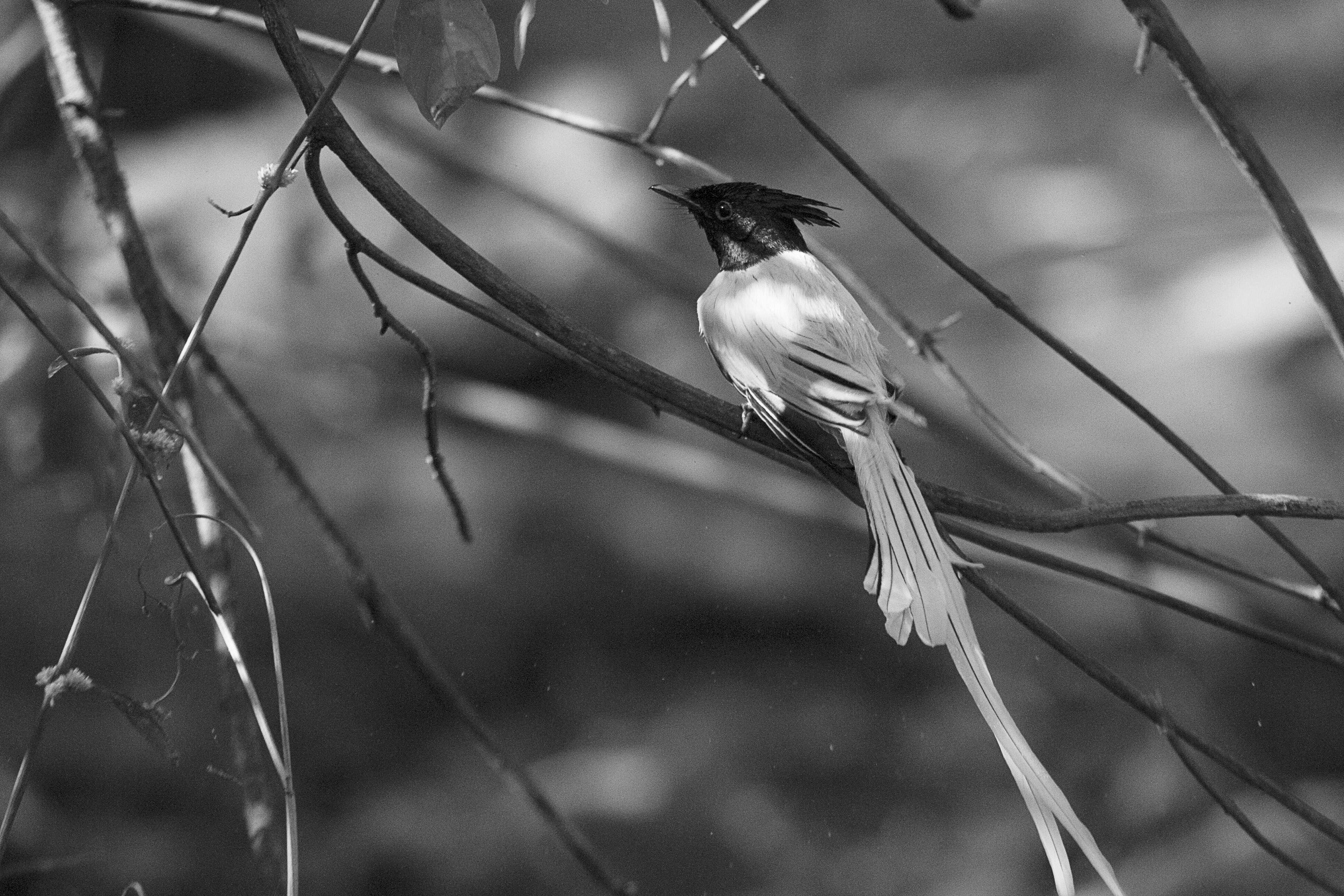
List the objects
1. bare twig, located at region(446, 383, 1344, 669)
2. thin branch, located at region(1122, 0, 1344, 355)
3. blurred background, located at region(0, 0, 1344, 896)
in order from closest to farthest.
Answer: thin branch, located at region(1122, 0, 1344, 355) < bare twig, located at region(446, 383, 1344, 669) < blurred background, located at region(0, 0, 1344, 896)

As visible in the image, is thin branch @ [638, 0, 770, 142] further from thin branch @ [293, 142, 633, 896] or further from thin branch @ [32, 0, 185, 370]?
thin branch @ [32, 0, 185, 370]

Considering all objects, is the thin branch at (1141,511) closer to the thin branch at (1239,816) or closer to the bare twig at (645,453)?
the thin branch at (1239,816)

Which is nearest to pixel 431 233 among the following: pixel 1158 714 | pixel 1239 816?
pixel 1158 714

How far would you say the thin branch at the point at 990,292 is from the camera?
1.65m

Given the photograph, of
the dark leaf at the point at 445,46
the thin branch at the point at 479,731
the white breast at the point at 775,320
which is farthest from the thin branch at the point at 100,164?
the white breast at the point at 775,320

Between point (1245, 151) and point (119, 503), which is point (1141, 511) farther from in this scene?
point (119, 503)

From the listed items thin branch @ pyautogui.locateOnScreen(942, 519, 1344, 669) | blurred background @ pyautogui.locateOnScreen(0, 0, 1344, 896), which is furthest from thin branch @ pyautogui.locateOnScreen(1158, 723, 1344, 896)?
blurred background @ pyautogui.locateOnScreen(0, 0, 1344, 896)

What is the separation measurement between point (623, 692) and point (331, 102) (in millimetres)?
3518

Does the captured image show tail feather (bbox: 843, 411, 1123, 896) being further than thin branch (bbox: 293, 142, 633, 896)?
No

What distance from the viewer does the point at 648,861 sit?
426cm

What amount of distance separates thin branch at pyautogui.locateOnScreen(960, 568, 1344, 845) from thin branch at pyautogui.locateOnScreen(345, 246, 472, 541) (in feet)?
2.36

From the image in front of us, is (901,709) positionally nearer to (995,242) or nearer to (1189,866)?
(1189,866)

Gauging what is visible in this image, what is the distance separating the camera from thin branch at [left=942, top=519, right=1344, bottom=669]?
1620 millimetres

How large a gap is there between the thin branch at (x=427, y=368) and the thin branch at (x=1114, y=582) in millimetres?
692
